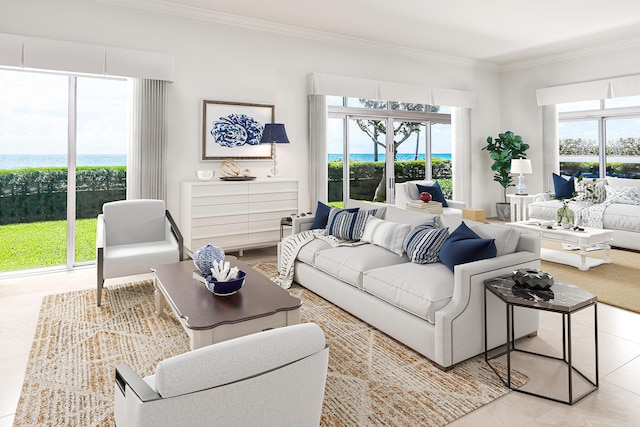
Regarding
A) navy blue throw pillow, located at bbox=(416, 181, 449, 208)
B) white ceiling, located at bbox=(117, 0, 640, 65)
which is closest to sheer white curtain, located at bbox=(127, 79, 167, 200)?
white ceiling, located at bbox=(117, 0, 640, 65)

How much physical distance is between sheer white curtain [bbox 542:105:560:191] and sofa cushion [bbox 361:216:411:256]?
5526 mm

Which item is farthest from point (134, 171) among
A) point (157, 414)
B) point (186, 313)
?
point (157, 414)

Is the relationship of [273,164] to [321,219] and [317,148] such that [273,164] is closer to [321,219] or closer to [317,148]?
[317,148]

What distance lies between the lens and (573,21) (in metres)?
5.93

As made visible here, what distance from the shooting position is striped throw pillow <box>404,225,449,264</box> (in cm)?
326

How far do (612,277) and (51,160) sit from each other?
20.5 feet

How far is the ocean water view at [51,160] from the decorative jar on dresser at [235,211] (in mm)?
843

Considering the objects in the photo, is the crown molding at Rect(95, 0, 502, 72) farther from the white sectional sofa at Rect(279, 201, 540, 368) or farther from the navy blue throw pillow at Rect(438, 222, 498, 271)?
the navy blue throw pillow at Rect(438, 222, 498, 271)

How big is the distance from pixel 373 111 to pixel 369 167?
0.95 metres

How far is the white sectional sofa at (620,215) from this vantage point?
574cm

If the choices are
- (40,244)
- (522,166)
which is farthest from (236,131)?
(522,166)

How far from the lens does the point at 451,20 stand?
5781 mm

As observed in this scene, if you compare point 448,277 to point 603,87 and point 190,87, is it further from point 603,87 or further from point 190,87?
point 603,87

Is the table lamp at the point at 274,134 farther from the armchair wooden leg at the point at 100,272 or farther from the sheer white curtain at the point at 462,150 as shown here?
the sheer white curtain at the point at 462,150
